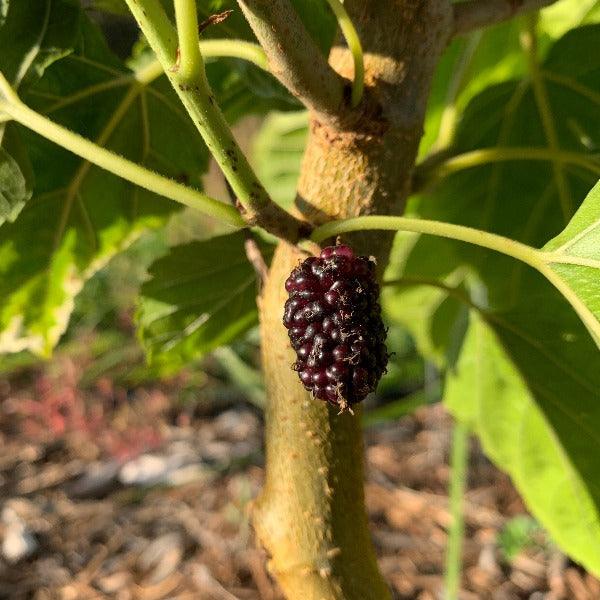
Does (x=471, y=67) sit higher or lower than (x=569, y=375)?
higher

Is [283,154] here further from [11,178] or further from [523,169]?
[11,178]

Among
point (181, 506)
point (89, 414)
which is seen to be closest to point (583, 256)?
point (181, 506)

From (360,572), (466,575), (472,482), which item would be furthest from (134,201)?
(472,482)

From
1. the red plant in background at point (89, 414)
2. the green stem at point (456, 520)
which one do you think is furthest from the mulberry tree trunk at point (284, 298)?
the red plant in background at point (89, 414)

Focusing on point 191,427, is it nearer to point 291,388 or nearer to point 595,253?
point 291,388

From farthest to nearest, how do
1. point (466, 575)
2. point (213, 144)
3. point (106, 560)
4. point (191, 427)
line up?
point (191, 427) < point (106, 560) < point (466, 575) < point (213, 144)

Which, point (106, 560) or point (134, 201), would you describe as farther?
point (106, 560)
